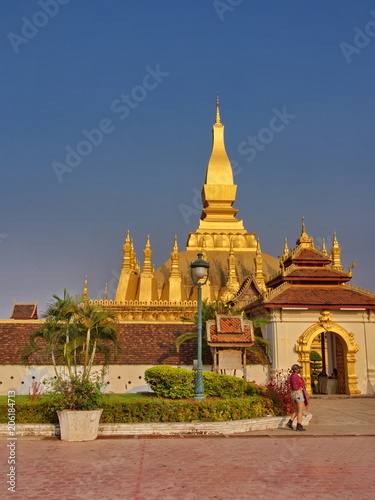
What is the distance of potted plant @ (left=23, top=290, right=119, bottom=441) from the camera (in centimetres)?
1108

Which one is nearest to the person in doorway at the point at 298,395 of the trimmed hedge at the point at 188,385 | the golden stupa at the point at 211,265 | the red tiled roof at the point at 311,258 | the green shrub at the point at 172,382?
the trimmed hedge at the point at 188,385

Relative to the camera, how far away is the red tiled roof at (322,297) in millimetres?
21438

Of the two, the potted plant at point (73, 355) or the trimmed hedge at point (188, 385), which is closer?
the potted plant at point (73, 355)

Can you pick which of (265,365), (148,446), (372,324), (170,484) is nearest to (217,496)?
(170,484)

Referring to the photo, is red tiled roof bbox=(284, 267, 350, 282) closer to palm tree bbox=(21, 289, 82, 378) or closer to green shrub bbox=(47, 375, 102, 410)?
palm tree bbox=(21, 289, 82, 378)

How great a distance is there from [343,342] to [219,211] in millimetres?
29741

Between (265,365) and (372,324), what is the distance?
5.22 meters

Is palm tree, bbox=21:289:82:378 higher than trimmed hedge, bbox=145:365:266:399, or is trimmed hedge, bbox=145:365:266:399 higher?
palm tree, bbox=21:289:82:378

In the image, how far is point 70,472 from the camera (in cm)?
818

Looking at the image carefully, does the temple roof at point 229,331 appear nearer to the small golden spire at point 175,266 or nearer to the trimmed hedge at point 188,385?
the trimmed hedge at point 188,385

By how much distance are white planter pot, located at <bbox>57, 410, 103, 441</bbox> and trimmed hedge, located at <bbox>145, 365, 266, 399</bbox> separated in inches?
144

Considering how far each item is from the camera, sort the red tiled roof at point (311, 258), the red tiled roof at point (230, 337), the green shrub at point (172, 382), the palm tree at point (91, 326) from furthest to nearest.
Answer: the red tiled roof at point (311, 258) → the red tiled roof at point (230, 337) → the palm tree at point (91, 326) → the green shrub at point (172, 382)

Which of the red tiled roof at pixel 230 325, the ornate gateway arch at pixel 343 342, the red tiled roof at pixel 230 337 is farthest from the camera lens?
the ornate gateway arch at pixel 343 342

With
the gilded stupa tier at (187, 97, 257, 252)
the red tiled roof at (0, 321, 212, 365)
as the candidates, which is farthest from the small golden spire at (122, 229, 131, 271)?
the red tiled roof at (0, 321, 212, 365)
